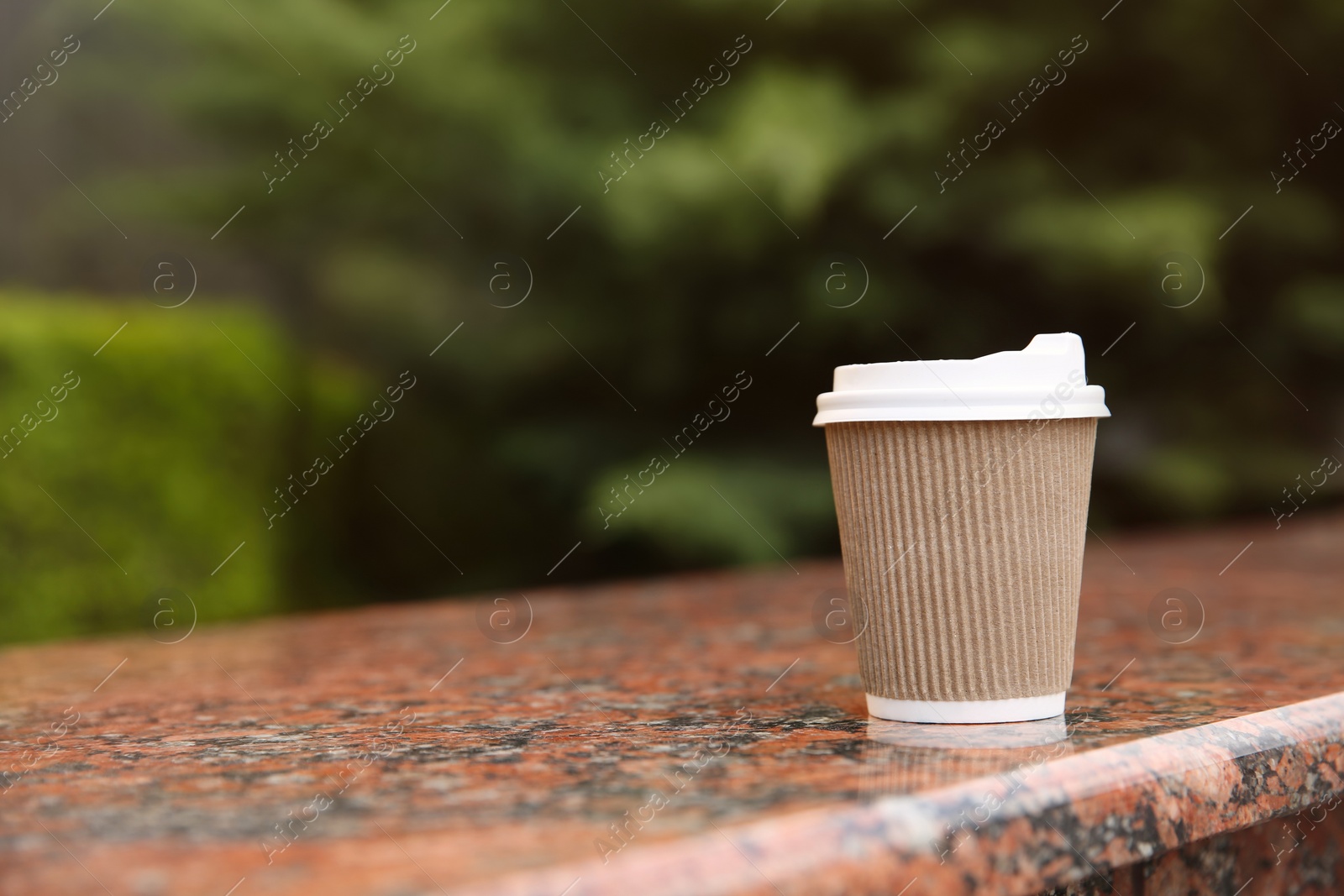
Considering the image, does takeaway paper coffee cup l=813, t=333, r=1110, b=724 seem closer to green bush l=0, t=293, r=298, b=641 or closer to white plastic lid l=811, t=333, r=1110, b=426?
white plastic lid l=811, t=333, r=1110, b=426

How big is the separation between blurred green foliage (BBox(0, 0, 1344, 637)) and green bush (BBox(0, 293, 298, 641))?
49cm

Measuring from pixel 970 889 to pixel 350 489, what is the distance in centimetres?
562

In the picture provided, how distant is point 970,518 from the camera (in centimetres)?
146

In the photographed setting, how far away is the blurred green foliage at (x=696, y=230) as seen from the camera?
575cm

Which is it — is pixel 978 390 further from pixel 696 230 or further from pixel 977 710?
pixel 696 230

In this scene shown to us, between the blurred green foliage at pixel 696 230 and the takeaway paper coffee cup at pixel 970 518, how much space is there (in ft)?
12.9

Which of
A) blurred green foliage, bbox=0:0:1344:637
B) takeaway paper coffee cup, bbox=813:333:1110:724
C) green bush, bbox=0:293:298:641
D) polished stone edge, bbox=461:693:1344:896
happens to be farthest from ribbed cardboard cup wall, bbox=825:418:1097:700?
blurred green foliage, bbox=0:0:1344:637

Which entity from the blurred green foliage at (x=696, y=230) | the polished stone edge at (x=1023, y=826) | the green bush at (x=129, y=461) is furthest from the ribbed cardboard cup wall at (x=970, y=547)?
the blurred green foliage at (x=696, y=230)

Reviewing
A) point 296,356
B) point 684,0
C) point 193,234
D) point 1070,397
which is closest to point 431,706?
point 1070,397

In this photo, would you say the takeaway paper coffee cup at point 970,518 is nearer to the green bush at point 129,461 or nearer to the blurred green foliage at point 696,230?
the green bush at point 129,461

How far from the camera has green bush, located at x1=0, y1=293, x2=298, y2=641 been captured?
4297 millimetres

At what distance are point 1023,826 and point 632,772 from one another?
0.43m

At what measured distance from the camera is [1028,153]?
6035 millimetres

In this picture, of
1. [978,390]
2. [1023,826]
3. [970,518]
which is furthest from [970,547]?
[1023,826]
